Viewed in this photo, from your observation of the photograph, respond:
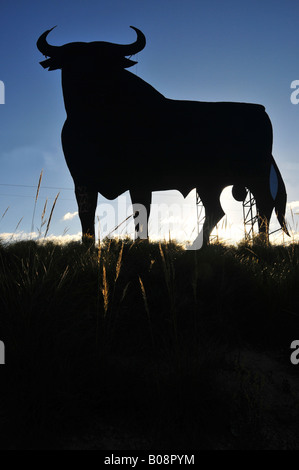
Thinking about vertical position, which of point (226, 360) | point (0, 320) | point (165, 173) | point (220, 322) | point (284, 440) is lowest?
point (284, 440)

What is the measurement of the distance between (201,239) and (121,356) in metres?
3.18

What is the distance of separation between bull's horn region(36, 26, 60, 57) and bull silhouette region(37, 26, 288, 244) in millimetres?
15

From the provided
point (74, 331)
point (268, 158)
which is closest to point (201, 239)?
point (268, 158)

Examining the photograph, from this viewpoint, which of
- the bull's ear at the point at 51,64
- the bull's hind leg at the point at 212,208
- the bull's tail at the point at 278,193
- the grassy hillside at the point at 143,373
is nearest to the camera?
the grassy hillside at the point at 143,373

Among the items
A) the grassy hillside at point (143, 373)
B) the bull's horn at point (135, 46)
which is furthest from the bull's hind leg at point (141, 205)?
the grassy hillside at point (143, 373)

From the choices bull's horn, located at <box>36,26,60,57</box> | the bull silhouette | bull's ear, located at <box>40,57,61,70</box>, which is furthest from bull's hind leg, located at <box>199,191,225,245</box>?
bull's horn, located at <box>36,26,60,57</box>

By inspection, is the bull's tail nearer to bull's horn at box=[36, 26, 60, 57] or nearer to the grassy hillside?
the grassy hillside

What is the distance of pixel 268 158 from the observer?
5980 mm

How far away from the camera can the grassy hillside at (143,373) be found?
1463 millimetres

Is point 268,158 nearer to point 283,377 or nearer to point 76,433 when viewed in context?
point 283,377

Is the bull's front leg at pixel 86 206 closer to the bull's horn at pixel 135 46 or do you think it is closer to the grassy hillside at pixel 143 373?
the bull's horn at pixel 135 46

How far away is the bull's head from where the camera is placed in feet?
17.0

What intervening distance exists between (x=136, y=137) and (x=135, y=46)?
1.57 m

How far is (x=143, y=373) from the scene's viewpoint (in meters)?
1.79
